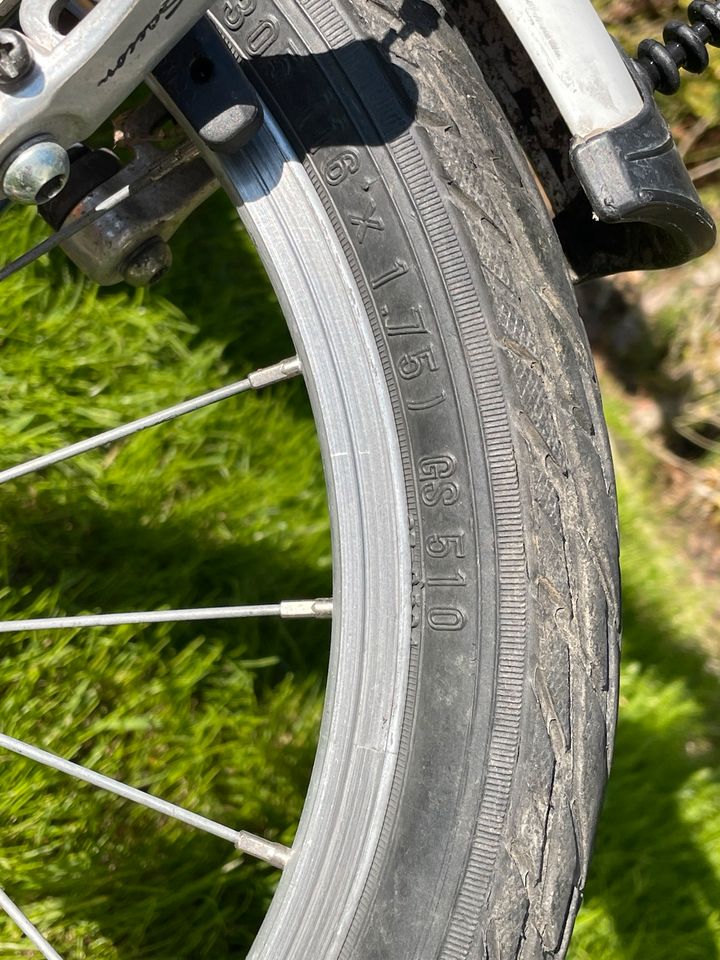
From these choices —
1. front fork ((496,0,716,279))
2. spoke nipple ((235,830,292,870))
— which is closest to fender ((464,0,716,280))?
front fork ((496,0,716,279))

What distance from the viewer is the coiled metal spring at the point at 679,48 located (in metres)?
1.00

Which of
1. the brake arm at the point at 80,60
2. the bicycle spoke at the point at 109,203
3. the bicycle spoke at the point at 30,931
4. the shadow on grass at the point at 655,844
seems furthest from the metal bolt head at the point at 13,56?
the shadow on grass at the point at 655,844

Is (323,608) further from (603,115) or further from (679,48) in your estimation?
(679,48)

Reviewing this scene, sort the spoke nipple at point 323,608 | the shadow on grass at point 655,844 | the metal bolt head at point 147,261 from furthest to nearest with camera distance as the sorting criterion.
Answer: the shadow on grass at point 655,844, the metal bolt head at point 147,261, the spoke nipple at point 323,608

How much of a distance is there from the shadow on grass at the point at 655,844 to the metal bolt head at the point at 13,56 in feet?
4.62

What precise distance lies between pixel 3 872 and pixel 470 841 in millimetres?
738

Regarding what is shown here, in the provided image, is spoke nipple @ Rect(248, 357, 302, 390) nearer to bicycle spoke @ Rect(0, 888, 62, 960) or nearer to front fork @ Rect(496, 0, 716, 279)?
front fork @ Rect(496, 0, 716, 279)

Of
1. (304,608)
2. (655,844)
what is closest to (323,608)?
(304,608)

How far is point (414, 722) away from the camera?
0.90m

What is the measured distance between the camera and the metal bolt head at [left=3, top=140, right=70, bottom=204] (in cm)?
78

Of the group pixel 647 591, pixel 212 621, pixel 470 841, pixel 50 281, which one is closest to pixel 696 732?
pixel 647 591

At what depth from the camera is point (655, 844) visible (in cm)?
163

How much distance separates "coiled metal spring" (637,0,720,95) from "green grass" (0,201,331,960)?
96cm

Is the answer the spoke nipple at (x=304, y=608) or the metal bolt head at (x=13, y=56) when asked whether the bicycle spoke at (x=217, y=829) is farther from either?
the metal bolt head at (x=13, y=56)
